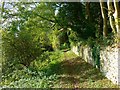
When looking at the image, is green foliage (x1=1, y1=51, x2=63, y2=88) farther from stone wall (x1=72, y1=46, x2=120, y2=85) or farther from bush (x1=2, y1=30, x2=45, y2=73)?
stone wall (x1=72, y1=46, x2=120, y2=85)

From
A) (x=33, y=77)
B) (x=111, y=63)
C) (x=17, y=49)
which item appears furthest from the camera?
(x=17, y=49)

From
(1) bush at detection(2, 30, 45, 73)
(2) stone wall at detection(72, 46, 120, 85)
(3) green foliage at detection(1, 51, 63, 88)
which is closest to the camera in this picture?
(2) stone wall at detection(72, 46, 120, 85)

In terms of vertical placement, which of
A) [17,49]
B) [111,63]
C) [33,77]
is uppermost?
[17,49]

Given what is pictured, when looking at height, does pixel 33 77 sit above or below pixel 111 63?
below

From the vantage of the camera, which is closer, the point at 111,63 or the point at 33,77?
the point at 111,63

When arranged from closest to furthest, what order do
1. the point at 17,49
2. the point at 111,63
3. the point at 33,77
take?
the point at 111,63 → the point at 33,77 → the point at 17,49

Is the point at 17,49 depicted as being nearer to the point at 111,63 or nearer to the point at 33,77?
the point at 33,77

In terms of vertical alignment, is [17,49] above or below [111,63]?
above

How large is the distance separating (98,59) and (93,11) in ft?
21.8

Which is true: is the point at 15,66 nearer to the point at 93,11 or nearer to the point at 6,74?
the point at 6,74

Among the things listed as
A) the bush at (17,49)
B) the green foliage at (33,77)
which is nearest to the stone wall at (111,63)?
the green foliage at (33,77)

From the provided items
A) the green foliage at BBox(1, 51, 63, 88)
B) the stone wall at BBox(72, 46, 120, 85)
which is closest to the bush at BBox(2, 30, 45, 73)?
the green foliage at BBox(1, 51, 63, 88)

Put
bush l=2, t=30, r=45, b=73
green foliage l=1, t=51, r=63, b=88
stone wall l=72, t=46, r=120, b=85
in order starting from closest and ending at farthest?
stone wall l=72, t=46, r=120, b=85 < green foliage l=1, t=51, r=63, b=88 < bush l=2, t=30, r=45, b=73

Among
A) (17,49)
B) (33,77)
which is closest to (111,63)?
(33,77)
